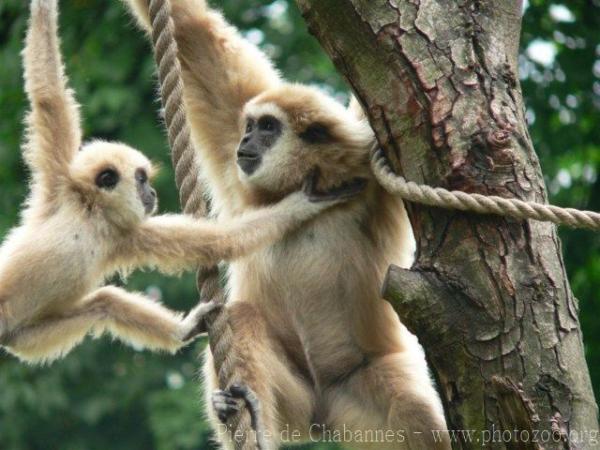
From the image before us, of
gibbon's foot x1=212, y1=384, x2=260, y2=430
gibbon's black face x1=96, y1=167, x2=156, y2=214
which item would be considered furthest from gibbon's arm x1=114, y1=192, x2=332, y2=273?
gibbon's foot x1=212, y1=384, x2=260, y2=430

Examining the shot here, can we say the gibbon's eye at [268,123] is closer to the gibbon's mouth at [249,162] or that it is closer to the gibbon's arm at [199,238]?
the gibbon's mouth at [249,162]

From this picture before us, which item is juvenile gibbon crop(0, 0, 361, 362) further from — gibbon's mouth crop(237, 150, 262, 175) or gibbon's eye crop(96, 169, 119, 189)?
gibbon's mouth crop(237, 150, 262, 175)

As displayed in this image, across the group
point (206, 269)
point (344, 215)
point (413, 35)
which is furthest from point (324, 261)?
point (413, 35)

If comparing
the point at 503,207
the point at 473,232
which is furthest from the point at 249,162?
the point at 503,207

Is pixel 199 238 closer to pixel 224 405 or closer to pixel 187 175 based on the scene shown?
pixel 187 175

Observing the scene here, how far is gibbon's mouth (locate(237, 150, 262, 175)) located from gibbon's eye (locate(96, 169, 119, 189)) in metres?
0.77

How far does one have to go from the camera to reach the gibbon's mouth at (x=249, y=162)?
5.72 meters

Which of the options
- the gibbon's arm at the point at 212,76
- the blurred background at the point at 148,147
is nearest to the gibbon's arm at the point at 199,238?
the gibbon's arm at the point at 212,76

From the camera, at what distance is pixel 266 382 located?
5230mm

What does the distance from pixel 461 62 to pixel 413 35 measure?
0.84 feet

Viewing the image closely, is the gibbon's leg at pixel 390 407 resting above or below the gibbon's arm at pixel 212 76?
below

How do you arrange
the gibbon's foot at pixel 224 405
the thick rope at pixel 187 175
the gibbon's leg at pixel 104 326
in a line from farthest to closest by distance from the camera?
the gibbon's leg at pixel 104 326 → the gibbon's foot at pixel 224 405 → the thick rope at pixel 187 175

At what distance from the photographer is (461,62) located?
14.3 feet

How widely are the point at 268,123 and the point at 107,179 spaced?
1.06m
